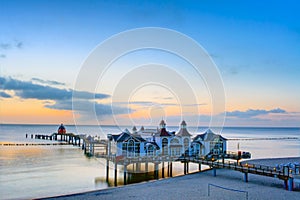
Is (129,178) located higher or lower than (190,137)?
lower

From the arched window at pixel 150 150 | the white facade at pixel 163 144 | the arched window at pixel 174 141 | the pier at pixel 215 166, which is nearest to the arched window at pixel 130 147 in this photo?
the white facade at pixel 163 144

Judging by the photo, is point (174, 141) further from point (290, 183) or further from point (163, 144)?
point (290, 183)

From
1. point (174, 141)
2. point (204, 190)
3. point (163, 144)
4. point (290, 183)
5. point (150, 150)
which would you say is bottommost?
point (204, 190)

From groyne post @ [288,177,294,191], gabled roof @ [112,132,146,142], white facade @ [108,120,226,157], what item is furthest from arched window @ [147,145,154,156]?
groyne post @ [288,177,294,191]

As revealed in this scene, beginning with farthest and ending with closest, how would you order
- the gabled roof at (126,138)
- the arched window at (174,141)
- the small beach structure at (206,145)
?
the small beach structure at (206,145) → the arched window at (174,141) → the gabled roof at (126,138)

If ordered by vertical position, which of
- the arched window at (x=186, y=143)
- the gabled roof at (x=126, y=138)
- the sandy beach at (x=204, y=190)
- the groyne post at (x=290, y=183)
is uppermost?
the gabled roof at (x=126, y=138)

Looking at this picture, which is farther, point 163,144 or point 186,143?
point 186,143

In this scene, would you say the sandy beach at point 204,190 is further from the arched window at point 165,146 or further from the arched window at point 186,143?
the arched window at point 186,143

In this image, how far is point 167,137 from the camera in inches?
1415

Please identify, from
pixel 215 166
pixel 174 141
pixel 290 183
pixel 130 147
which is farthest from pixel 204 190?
pixel 174 141

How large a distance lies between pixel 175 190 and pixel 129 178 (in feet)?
30.4

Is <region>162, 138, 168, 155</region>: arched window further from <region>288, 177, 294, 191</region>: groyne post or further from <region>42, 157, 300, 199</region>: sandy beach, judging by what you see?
<region>288, 177, 294, 191</region>: groyne post

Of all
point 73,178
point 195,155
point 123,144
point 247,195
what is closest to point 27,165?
point 73,178

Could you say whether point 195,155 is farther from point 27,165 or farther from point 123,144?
point 27,165
